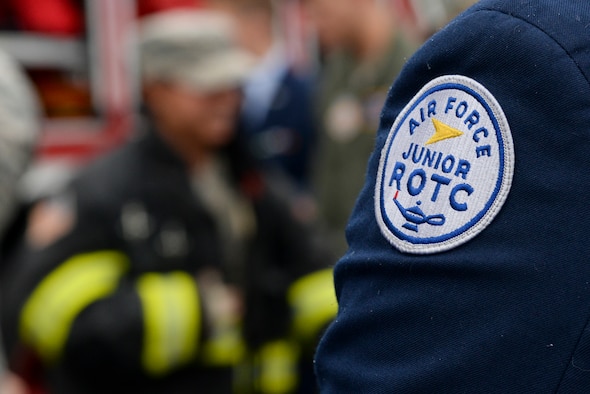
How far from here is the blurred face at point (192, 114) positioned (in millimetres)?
2691

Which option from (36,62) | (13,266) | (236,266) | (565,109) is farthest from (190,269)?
(565,109)

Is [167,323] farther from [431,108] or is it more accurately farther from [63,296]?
[431,108]

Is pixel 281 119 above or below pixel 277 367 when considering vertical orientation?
above

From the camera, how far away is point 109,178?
2.45 meters

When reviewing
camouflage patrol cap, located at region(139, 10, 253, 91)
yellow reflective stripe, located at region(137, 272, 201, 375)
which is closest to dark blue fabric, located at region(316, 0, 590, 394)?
yellow reflective stripe, located at region(137, 272, 201, 375)

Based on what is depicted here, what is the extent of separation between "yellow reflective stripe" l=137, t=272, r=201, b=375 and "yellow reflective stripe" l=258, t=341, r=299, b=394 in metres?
0.35

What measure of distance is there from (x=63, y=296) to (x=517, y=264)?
1.85 metres

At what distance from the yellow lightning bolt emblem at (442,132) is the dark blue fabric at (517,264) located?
39mm

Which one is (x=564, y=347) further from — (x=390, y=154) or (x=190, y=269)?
(x=190, y=269)

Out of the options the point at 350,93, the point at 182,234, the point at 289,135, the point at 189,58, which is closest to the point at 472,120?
the point at 182,234

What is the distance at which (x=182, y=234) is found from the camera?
2457mm

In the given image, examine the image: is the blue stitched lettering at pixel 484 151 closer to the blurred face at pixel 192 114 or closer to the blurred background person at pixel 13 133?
the blurred background person at pixel 13 133

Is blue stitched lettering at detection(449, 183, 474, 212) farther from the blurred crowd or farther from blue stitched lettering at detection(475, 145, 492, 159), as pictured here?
the blurred crowd

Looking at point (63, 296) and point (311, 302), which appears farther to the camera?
point (311, 302)
